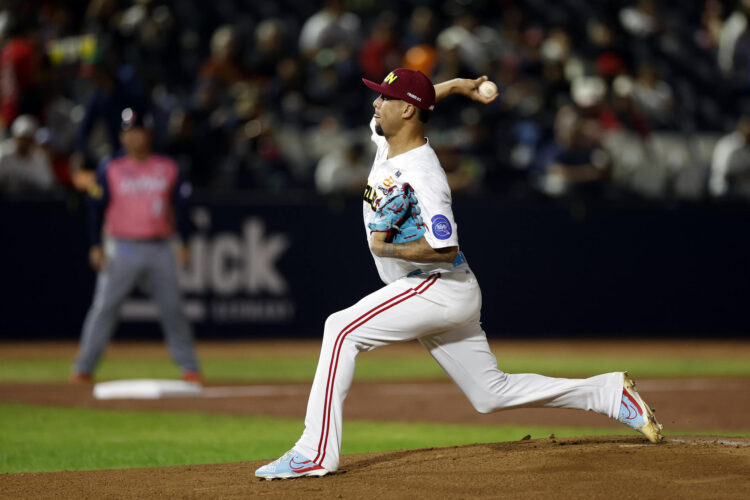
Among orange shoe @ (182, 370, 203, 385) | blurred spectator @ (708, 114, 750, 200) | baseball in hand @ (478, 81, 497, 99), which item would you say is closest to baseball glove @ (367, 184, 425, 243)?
baseball in hand @ (478, 81, 497, 99)

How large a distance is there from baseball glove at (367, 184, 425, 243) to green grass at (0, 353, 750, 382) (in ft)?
22.2

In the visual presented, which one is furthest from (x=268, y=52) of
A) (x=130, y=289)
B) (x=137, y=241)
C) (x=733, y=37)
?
(x=733, y=37)

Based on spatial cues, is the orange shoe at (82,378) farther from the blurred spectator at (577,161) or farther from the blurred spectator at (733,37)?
the blurred spectator at (733,37)

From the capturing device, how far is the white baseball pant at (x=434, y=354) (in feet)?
18.4

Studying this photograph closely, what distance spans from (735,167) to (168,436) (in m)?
11.3

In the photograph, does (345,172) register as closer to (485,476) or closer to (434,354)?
(434,354)

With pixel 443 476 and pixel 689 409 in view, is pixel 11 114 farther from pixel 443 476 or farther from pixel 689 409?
pixel 443 476

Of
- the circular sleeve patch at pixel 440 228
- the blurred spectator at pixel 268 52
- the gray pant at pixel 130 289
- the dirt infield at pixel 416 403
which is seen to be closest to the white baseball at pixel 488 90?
the circular sleeve patch at pixel 440 228

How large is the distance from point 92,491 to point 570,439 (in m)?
2.82

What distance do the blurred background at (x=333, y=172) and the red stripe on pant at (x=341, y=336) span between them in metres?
8.14

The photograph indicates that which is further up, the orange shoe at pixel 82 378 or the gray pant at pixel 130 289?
the gray pant at pixel 130 289

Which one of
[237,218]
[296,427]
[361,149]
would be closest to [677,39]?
[361,149]

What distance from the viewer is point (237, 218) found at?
50.1 ft

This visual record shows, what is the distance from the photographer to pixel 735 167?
1702 cm
